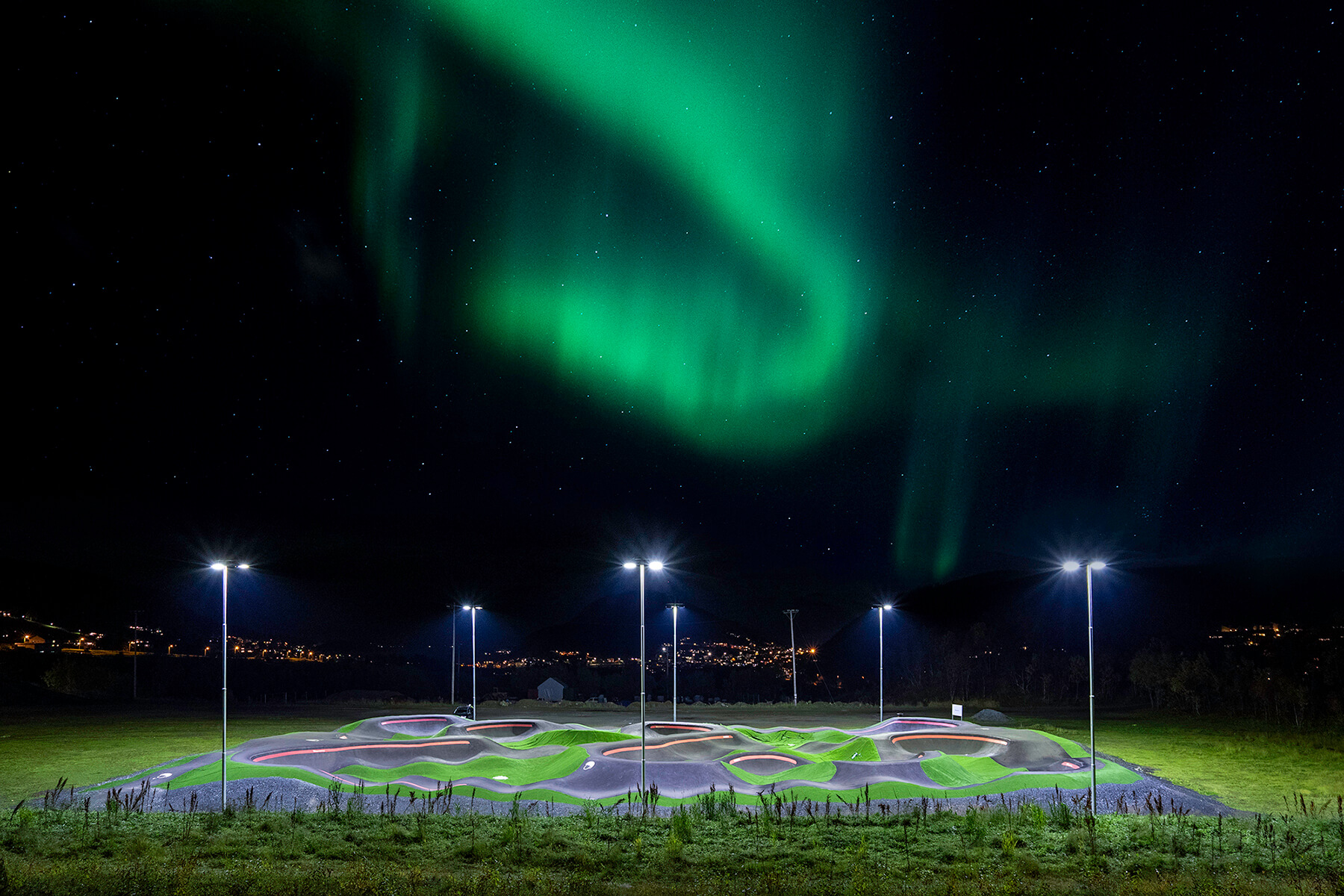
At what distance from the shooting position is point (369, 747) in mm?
25453

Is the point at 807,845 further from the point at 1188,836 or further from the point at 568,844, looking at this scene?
the point at 1188,836

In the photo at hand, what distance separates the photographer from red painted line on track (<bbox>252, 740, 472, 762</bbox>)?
2436 cm

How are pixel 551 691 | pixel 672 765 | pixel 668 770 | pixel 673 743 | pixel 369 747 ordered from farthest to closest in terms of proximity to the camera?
pixel 551 691 < pixel 673 743 < pixel 369 747 < pixel 672 765 < pixel 668 770

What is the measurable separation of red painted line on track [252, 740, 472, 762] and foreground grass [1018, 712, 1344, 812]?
20945mm

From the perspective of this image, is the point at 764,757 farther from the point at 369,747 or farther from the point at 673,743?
the point at 369,747

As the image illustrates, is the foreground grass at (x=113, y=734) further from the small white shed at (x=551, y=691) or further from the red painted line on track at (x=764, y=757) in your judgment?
the red painted line on track at (x=764, y=757)

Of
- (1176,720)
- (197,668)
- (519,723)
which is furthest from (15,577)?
(1176,720)

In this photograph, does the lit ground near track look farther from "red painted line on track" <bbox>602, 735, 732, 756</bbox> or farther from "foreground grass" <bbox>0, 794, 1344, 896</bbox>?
"foreground grass" <bbox>0, 794, 1344, 896</bbox>

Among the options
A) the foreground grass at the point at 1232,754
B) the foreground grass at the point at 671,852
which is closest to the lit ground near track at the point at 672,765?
the foreground grass at the point at 1232,754

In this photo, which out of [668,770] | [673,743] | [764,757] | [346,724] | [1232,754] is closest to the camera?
[668,770]

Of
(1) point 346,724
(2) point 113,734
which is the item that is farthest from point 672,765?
(2) point 113,734

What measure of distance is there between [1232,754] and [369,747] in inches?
1193

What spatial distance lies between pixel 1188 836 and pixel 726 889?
9.56 metres

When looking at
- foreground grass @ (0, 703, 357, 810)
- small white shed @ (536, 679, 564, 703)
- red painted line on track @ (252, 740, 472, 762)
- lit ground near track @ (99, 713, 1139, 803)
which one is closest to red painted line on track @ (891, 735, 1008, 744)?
A: lit ground near track @ (99, 713, 1139, 803)
